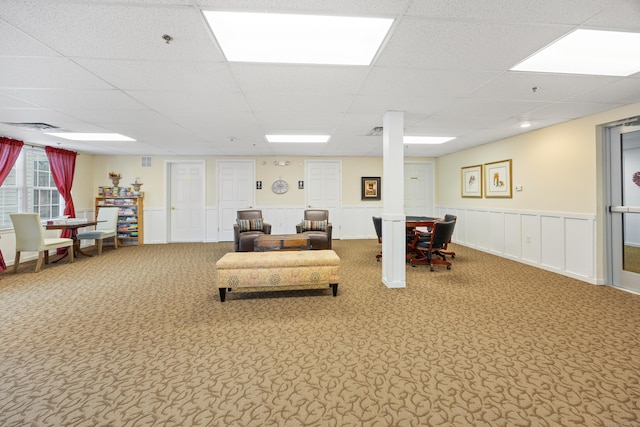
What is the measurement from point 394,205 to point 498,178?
11.7 feet

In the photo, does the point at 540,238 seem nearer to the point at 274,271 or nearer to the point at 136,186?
the point at 274,271

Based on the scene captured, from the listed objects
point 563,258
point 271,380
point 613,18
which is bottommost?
point 271,380

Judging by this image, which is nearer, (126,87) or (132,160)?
(126,87)

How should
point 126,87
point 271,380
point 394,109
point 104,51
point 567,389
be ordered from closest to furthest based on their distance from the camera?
point 567,389 < point 271,380 < point 104,51 < point 126,87 < point 394,109

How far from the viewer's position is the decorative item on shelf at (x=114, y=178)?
7.62 metres

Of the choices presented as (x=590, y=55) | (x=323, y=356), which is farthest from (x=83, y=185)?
(x=590, y=55)

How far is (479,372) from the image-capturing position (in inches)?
80.6

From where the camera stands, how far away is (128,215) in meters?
7.72

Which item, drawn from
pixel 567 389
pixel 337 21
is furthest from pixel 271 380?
pixel 337 21

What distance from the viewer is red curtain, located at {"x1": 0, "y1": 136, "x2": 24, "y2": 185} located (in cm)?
525

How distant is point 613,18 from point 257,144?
19.0ft

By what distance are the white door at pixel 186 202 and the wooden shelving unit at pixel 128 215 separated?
775 mm

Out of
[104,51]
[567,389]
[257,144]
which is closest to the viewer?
[567,389]

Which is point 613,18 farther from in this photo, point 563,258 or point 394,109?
point 563,258
